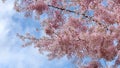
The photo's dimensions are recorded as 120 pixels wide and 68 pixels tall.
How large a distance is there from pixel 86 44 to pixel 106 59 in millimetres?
436

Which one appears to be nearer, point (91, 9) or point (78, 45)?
point (78, 45)

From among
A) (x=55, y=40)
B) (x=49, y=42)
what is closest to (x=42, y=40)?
(x=49, y=42)

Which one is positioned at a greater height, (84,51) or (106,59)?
(84,51)

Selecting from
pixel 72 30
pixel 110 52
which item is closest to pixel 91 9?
pixel 72 30

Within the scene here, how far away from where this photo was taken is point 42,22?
779 centimetres

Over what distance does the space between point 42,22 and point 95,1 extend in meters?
1.20

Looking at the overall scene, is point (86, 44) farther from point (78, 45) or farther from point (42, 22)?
point (42, 22)

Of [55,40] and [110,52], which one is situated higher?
[55,40]

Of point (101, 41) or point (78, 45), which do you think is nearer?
point (101, 41)

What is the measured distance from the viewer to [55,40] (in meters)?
6.73

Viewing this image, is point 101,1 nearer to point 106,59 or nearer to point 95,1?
point 95,1

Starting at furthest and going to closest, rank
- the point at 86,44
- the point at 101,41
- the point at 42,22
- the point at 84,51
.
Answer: the point at 42,22, the point at 84,51, the point at 86,44, the point at 101,41

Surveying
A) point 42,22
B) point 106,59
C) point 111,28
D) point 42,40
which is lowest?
point 106,59

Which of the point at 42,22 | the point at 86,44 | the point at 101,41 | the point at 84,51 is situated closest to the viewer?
the point at 101,41
